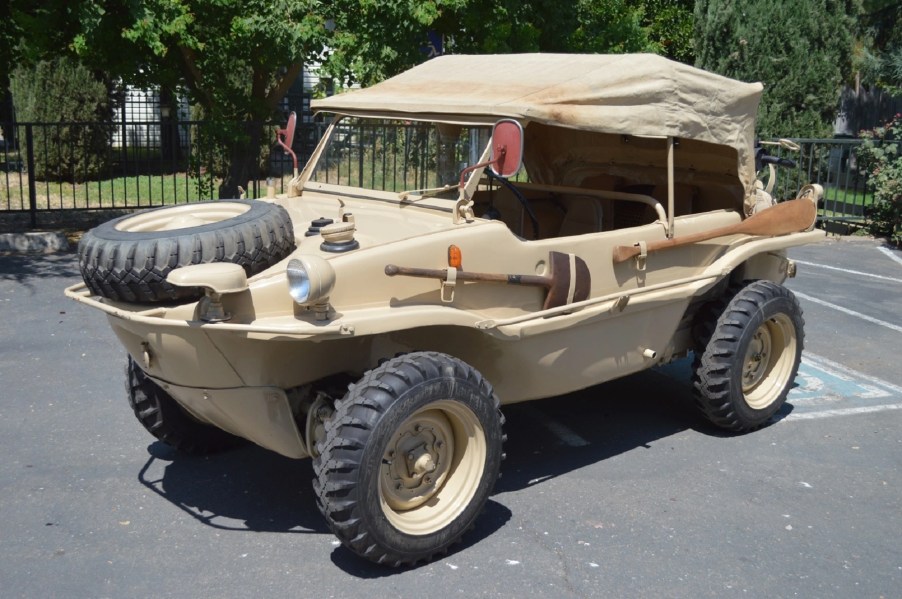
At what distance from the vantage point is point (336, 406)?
→ 177 inches

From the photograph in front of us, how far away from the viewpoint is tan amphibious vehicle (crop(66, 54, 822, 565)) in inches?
173

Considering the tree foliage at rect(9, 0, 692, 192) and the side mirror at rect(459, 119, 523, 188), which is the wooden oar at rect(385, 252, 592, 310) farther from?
the tree foliage at rect(9, 0, 692, 192)

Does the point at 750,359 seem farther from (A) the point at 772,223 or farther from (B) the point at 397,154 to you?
(B) the point at 397,154

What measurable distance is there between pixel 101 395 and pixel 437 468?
3033 mm

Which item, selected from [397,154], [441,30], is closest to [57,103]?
[441,30]

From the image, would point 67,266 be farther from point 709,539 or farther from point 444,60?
point 709,539

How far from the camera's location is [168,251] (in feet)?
14.4

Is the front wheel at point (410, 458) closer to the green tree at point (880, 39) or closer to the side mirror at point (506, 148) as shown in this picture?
the side mirror at point (506, 148)

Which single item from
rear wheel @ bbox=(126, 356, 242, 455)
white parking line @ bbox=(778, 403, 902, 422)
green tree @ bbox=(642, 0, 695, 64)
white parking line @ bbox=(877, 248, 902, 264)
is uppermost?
A: green tree @ bbox=(642, 0, 695, 64)

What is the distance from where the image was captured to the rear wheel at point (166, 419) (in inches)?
218

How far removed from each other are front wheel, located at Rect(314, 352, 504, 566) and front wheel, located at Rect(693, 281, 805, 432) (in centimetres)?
182

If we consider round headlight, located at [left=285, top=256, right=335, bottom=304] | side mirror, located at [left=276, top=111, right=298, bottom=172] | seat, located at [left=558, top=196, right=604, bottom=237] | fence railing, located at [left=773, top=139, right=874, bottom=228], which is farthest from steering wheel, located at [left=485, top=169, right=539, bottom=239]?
fence railing, located at [left=773, top=139, right=874, bottom=228]

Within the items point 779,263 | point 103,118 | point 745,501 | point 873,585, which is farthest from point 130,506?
point 103,118

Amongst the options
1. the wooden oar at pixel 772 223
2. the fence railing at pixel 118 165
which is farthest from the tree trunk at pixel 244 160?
the wooden oar at pixel 772 223
